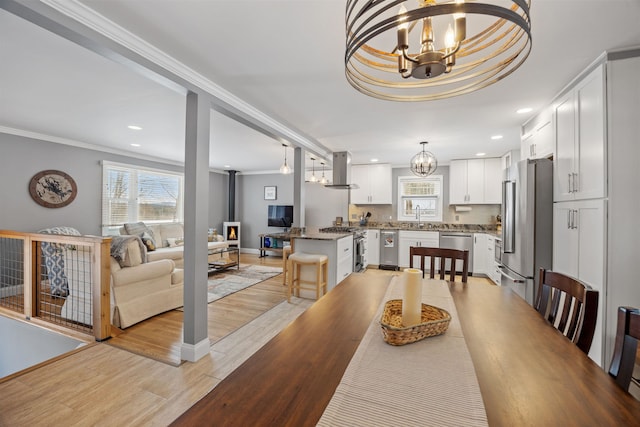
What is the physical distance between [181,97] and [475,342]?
125 inches

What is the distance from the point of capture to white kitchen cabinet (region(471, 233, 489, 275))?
521cm

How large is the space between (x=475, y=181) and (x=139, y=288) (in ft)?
19.9

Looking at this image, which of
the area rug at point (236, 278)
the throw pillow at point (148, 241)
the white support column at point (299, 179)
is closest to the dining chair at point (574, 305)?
the white support column at point (299, 179)

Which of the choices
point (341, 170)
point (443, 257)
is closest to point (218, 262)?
point (341, 170)

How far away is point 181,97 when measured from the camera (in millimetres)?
2820

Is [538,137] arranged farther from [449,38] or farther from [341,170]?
[341,170]

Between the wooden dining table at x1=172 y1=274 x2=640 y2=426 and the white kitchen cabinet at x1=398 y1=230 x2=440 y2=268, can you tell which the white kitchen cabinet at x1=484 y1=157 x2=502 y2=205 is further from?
the wooden dining table at x1=172 y1=274 x2=640 y2=426

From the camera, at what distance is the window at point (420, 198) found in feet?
20.6

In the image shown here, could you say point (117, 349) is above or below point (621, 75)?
below

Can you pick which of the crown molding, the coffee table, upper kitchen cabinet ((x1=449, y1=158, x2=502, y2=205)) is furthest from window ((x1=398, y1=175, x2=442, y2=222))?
the crown molding

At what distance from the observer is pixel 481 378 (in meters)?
0.78

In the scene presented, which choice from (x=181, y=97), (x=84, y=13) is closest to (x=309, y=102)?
(x=181, y=97)

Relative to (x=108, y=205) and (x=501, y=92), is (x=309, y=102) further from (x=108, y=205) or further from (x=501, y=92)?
(x=108, y=205)

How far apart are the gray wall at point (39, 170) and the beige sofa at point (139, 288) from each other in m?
2.68
